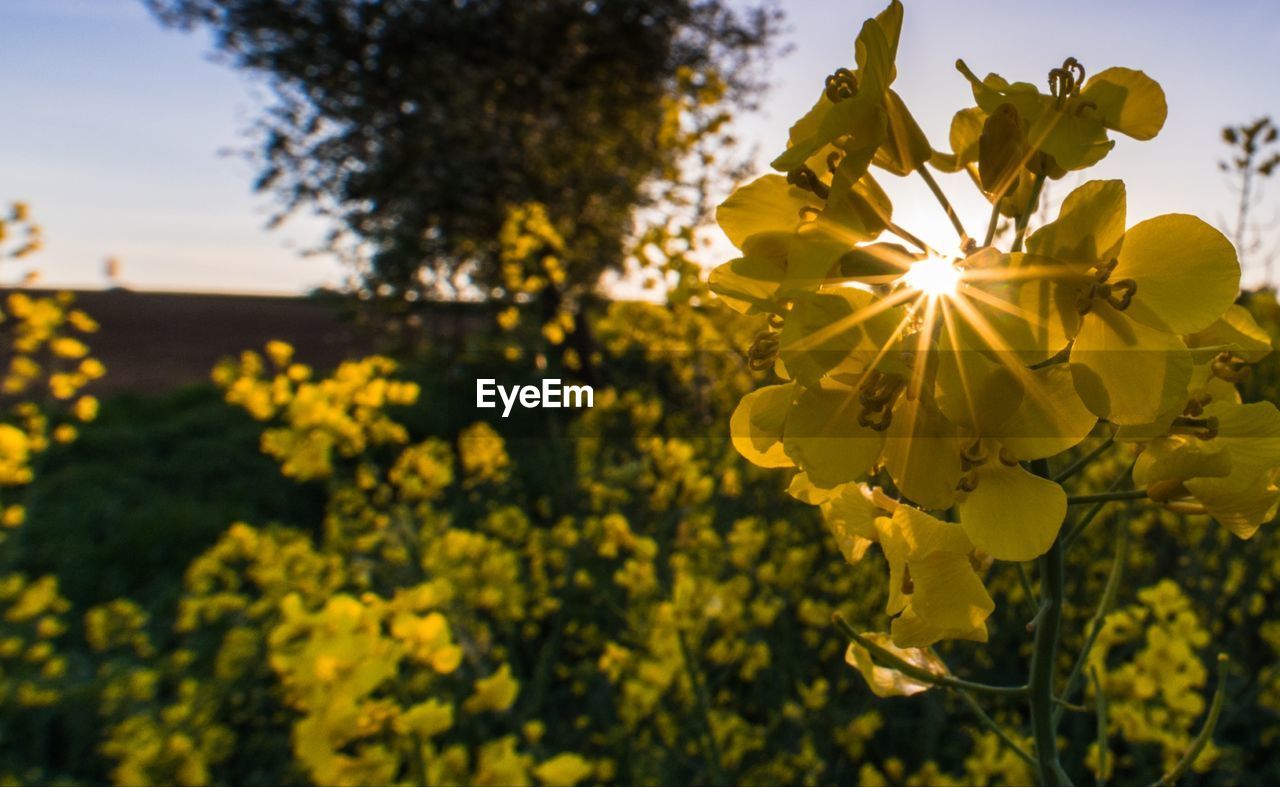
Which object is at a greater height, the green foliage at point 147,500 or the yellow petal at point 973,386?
the yellow petal at point 973,386

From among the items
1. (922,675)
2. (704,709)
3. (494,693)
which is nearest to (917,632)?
(922,675)

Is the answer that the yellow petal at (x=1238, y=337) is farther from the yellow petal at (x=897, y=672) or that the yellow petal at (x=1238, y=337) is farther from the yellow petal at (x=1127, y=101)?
the yellow petal at (x=897, y=672)

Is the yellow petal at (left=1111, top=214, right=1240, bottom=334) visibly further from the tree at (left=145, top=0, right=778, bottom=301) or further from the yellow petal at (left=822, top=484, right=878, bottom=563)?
the tree at (left=145, top=0, right=778, bottom=301)

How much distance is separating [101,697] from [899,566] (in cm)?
445

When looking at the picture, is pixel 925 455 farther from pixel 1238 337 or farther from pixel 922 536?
pixel 1238 337

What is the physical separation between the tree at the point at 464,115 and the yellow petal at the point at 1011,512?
9742 mm

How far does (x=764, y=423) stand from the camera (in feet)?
2.34

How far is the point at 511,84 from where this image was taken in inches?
434

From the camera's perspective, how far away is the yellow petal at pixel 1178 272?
2.09 ft

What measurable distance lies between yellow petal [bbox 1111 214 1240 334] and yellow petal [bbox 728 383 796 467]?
0.27 meters

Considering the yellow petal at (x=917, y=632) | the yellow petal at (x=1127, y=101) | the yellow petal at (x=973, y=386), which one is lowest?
the yellow petal at (x=917, y=632)

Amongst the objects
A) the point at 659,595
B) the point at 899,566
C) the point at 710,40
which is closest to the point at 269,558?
the point at 659,595

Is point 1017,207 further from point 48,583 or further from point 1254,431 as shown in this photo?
point 48,583

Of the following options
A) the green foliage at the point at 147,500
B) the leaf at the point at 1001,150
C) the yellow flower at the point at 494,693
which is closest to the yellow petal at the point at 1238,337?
the leaf at the point at 1001,150
